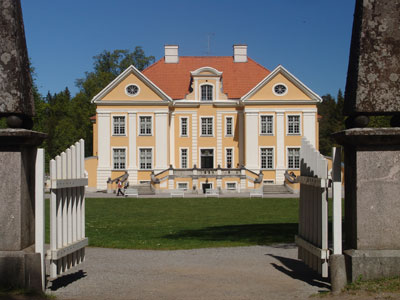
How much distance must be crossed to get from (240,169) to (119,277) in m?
37.4

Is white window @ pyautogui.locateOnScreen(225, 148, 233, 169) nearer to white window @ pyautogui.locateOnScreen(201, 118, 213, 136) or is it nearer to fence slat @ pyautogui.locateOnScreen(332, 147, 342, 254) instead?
white window @ pyautogui.locateOnScreen(201, 118, 213, 136)

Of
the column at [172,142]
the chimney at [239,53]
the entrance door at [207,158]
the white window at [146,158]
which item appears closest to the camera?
the white window at [146,158]

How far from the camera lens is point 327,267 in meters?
7.14

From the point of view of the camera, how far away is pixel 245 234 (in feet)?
46.9

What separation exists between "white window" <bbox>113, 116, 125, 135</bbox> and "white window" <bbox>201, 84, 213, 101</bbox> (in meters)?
7.18

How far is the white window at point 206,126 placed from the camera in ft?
163

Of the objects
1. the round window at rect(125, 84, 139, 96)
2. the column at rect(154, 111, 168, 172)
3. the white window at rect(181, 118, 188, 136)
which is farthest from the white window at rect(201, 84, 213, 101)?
the round window at rect(125, 84, 139, 96)

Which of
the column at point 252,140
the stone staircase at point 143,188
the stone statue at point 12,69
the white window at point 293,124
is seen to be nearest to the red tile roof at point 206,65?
the column at point 252,140

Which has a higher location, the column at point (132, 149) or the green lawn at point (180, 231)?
the column at point (132, 149)

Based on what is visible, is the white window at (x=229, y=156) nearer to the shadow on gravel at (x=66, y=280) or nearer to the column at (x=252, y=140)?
the column at (x=252, y=140)

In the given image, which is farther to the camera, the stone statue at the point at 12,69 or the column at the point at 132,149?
the column at the point at 132,149

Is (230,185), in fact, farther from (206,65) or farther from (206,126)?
(206,65)

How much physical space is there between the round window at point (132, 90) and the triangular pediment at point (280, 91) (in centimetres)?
883

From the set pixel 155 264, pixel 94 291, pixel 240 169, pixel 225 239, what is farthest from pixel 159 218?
pixel 240 169
